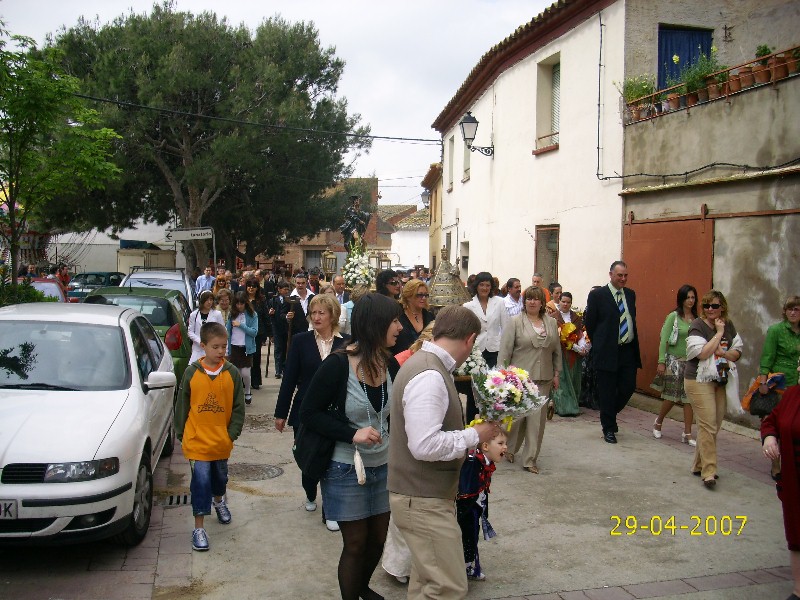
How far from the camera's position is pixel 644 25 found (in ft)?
38.2

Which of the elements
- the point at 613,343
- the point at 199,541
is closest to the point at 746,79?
the point at 613,343

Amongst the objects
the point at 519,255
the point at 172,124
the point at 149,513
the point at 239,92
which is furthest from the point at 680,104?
the point at 172,124

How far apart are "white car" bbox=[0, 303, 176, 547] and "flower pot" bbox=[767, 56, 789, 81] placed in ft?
24.2

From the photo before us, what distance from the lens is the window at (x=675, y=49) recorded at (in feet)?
39.0

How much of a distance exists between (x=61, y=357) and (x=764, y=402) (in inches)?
228

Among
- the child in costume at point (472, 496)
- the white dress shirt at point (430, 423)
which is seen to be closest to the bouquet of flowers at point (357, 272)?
the child in costume at point (472, 496)

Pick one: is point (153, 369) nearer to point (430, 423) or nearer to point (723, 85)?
point (430, 423)

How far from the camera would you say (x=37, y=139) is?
37.9 feet

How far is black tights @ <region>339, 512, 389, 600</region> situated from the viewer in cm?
396

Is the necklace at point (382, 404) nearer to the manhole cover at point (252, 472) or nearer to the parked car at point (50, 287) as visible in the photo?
the manhole cover at point (252, 472)

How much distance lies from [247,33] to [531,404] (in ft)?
104

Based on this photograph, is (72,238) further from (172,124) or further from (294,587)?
(294,587)

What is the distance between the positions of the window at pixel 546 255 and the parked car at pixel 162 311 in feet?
23.2

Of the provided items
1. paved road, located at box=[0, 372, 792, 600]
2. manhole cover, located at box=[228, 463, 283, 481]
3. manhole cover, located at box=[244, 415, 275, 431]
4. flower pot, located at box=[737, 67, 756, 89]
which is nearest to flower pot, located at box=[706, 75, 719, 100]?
flower pot, located at box=[737, 67, 756, 89]
